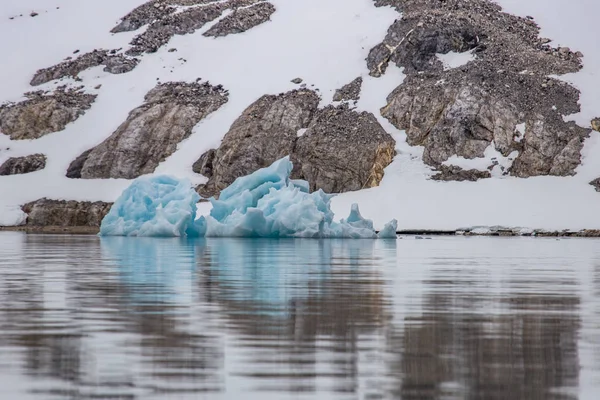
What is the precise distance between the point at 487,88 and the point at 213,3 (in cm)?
3790

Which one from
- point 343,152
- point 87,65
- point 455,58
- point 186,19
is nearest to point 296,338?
point 343,152

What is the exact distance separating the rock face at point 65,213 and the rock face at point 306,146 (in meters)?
7.88

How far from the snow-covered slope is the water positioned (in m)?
47.6

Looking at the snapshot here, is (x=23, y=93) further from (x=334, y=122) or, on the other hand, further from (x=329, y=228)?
(x=329, y=228)

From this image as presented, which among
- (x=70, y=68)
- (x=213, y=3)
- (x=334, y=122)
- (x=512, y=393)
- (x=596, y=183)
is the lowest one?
(x=512, y=393)

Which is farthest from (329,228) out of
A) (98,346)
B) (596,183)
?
(98,346)

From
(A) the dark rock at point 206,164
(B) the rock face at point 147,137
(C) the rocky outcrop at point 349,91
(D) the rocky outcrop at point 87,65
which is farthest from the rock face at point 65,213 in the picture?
(D) the rocky outcrop at point 87,65

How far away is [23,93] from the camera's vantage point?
91.2 meters

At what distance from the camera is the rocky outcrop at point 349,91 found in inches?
3103

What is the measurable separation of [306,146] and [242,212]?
94.0 ft

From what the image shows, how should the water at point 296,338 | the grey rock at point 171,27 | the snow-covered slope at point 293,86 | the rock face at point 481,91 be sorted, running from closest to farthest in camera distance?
1. the water at point 296,338
2. the snow-covered slope at point 293,86
3. the rock face at point 481,91
4. the grey rock at point 171,27

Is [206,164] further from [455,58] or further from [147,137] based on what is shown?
[455,58]

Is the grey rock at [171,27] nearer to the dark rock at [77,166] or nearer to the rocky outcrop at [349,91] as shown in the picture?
the dark rock at [77,166]

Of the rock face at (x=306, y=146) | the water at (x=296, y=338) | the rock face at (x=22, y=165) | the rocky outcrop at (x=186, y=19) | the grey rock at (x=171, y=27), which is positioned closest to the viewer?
the water at (x=296, y=338)
